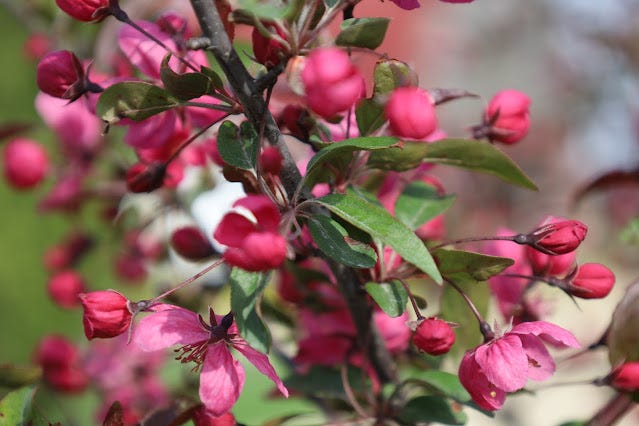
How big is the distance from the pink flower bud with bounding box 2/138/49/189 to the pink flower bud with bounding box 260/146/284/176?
866 millimetres

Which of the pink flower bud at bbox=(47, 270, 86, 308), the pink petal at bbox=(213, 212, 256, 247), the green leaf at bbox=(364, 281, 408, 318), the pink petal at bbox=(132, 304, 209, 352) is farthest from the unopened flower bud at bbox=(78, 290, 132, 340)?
the pink flower bud at bbox=(47, 270, 86, 308)

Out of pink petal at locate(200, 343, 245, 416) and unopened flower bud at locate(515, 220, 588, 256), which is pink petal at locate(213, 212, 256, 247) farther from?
unopened flower bud at locate(515, 220, 588, 256)

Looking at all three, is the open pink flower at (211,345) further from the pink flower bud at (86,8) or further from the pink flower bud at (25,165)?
the pink flower bud at (25,165)

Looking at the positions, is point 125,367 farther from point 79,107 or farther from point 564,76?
point 564,76

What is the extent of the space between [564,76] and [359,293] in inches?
146

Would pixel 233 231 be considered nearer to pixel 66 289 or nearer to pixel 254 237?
pixel 254 237

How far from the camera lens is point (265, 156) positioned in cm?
75

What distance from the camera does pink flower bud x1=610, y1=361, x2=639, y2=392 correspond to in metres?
0.90

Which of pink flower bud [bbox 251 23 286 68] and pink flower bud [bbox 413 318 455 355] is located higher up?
pink flower bud [bbox 251 23 286 68]

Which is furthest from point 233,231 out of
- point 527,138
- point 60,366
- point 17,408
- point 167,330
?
point 527,138

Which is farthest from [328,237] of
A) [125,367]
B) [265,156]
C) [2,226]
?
[2,226]

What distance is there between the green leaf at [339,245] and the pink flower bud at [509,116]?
277mm

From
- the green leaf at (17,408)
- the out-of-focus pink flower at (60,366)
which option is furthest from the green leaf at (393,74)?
the out-of-focus pink flower at (60,366)

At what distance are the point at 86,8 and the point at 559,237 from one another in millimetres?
507
